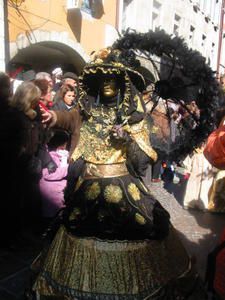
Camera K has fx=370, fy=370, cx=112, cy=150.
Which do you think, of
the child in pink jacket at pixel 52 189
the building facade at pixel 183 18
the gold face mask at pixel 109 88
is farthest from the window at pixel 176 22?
the gold face mask at pixel 109 88

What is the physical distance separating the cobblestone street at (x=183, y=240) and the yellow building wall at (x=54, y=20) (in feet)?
16.7

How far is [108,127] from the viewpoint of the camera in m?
2.92

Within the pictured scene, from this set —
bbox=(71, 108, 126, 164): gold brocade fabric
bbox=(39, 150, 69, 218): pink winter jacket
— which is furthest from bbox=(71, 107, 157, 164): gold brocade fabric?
bbox=(39, 150, 69, 218): pink winter jacket

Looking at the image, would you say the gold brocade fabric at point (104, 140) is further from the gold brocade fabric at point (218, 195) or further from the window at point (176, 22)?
the window at point (176, 22)

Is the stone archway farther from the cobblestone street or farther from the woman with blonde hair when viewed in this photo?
the woman with blonde hair

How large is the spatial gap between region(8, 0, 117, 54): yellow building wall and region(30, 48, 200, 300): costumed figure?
262 inches

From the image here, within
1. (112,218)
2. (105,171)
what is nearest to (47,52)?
(105,171)

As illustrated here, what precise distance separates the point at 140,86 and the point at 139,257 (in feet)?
4.42

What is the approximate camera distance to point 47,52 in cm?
1213

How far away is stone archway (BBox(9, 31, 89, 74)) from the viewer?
916 centimetres

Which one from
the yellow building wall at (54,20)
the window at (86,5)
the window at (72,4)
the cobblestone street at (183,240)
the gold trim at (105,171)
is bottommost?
the cobblestone street at (183,240)

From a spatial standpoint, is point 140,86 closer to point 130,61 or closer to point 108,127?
point 130,61

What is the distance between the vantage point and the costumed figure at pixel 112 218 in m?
2.60

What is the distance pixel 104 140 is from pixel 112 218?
24.5 inches
